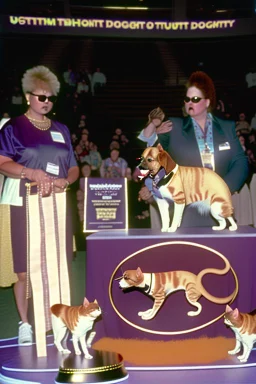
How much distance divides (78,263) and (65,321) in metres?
4.24

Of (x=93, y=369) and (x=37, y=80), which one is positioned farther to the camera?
(x=37, y=80)

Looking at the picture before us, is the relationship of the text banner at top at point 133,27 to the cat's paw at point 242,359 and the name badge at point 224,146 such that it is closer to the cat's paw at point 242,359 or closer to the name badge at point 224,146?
the name badge at point 224,146

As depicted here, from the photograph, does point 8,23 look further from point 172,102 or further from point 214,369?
point 214,369

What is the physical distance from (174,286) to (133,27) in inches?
607

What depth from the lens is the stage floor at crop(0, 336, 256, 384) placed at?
3.59 meters

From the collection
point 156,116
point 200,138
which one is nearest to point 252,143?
point 200,138

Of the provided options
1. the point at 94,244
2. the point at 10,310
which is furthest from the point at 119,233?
the point at 10,310

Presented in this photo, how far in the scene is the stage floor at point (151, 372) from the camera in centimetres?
359

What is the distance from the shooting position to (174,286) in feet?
13.2

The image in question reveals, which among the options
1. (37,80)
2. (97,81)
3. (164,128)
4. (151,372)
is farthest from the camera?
(97,81)

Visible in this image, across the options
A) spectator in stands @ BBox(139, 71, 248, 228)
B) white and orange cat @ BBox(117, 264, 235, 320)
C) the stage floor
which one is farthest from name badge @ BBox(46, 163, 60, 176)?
the stage floor

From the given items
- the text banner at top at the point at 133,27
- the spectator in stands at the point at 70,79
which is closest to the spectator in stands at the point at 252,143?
the spectator in stands at the point at 70,79

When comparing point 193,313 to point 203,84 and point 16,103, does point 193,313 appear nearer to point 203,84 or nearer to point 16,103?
point 203,84

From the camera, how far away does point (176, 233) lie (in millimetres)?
4125
